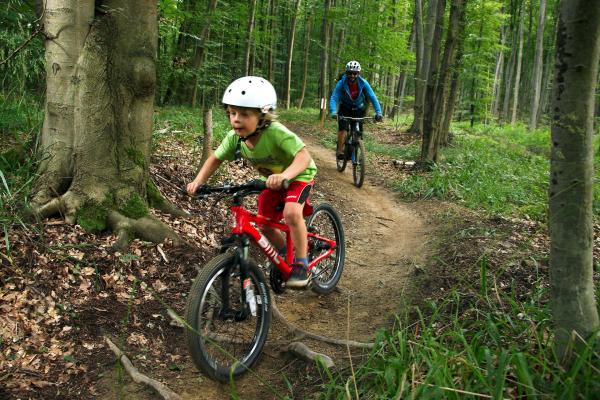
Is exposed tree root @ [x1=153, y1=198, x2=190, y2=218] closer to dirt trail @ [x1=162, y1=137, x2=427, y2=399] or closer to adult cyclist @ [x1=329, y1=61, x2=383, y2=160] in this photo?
dirt trail @ [x1=162, y1=137, x2=427, y2=399]

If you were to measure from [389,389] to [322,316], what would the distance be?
198 cm

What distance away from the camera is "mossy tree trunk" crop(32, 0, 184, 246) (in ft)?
15.7

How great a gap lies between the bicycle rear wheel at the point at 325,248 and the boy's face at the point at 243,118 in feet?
5.03

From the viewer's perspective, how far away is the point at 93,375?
3.36 metres

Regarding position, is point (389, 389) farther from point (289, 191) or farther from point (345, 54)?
point (345, 54)

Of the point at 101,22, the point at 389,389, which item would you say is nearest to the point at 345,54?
the point at 101,22

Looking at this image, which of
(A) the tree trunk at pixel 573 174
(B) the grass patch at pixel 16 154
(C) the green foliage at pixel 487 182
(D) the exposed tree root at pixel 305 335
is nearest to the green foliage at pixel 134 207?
(B) the grass patch at pixel 16 154

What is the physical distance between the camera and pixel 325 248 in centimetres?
501

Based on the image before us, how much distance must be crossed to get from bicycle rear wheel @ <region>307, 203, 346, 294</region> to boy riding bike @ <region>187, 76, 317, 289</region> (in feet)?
2.16

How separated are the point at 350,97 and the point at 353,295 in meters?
5.69

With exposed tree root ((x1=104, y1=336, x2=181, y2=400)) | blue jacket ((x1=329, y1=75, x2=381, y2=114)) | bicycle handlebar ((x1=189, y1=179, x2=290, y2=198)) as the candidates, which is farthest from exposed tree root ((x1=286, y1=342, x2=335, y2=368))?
blue jacket ((x1=329, y1=75, x2=381, y2=114))

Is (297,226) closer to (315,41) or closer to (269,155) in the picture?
(269,155)

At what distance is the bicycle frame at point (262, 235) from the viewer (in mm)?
3494

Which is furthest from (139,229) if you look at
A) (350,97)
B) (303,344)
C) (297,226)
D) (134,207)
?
(350,97)
